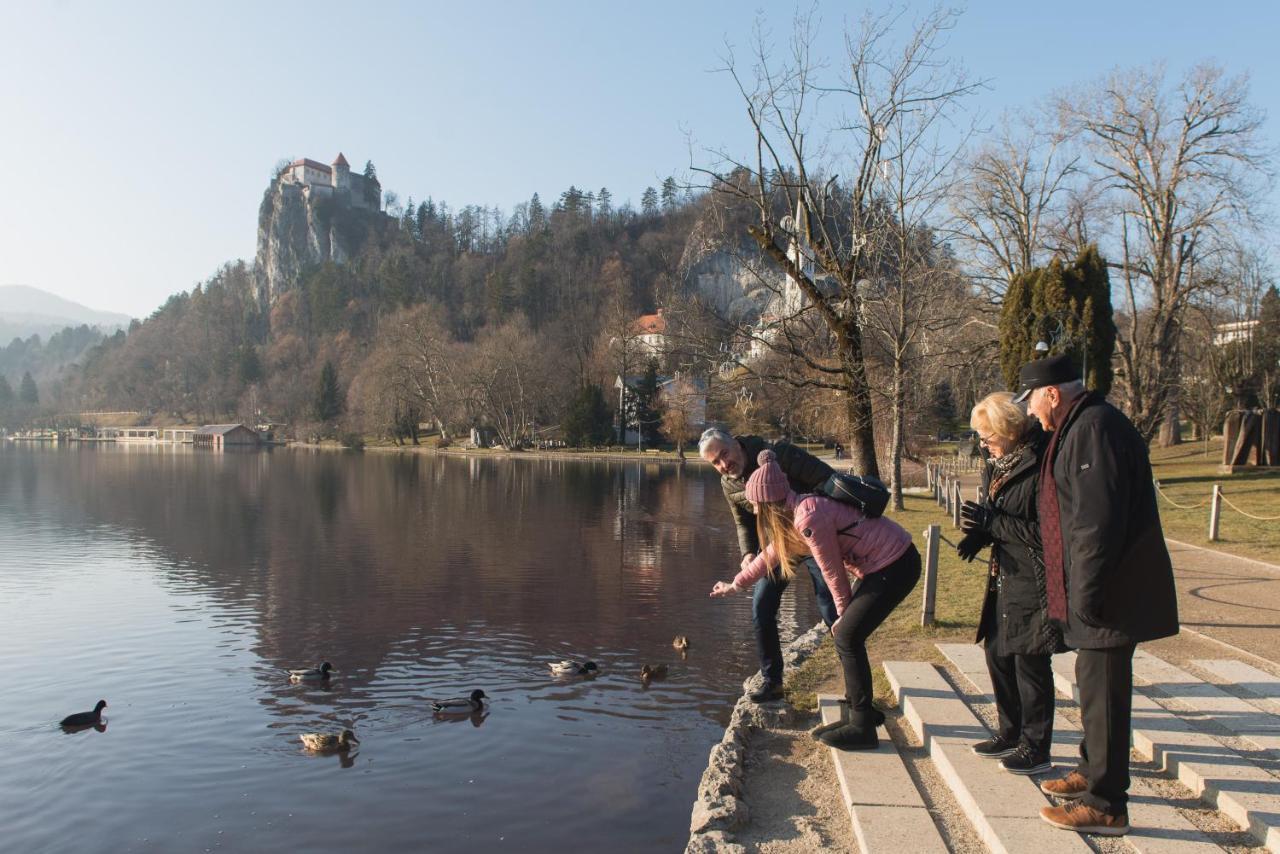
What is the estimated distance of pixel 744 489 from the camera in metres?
5.65

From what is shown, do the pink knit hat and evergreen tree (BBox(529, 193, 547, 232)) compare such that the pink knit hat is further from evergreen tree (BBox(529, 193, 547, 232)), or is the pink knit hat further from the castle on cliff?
the castle on cliff

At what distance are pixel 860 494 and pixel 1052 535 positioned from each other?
108 centimetres

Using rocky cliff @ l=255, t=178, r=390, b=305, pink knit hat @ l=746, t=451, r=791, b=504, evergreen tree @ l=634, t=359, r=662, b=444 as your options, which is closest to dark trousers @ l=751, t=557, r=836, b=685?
pink knit hat @ l=746, t=451, r=791, b=504

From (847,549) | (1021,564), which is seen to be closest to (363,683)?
(847,549)

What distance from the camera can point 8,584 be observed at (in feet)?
55.4

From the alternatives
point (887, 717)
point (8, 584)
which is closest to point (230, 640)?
point (8, 584)

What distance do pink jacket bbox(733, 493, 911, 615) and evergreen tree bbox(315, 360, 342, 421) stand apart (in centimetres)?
10038

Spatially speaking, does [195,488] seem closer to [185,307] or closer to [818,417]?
[818,417]

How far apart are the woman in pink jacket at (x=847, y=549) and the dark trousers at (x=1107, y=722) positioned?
1.14 metres

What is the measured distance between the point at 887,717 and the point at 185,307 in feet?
565

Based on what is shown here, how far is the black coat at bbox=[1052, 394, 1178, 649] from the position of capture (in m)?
3.84

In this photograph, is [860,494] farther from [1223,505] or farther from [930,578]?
[1223,505]

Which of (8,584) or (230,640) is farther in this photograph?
(8,584)

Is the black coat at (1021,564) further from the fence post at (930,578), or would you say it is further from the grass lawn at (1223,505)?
the grass lawn at (1223,505)
